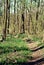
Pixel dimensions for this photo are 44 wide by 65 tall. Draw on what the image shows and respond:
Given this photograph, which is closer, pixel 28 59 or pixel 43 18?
pixel 28 59

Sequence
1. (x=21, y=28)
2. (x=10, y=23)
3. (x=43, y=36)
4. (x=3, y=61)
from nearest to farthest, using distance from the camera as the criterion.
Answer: (x=3, y=61), (x=43, y=36), (x=10, y=23), (x=21, y=28)

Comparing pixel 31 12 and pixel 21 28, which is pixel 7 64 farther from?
pixel 21 28

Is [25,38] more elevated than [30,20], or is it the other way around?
[30,20]

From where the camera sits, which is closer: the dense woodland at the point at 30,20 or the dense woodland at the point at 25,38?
the dense woodland at the point at 25,38

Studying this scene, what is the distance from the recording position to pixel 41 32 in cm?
1984

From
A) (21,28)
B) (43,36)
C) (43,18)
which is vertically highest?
(43,18)

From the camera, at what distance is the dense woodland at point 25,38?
39.8 ft

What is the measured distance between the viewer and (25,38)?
2391 cm

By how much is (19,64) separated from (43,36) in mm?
8937

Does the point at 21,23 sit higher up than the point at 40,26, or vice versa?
the point at 40,26

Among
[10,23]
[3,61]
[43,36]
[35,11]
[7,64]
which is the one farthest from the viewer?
[10,23]

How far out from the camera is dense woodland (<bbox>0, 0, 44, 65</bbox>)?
1212 cm

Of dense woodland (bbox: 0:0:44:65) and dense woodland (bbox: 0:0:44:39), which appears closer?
dense woodland (bbox: 0:0:44:65)

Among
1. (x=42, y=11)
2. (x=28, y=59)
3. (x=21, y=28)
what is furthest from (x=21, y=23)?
(x=28, y=59)
